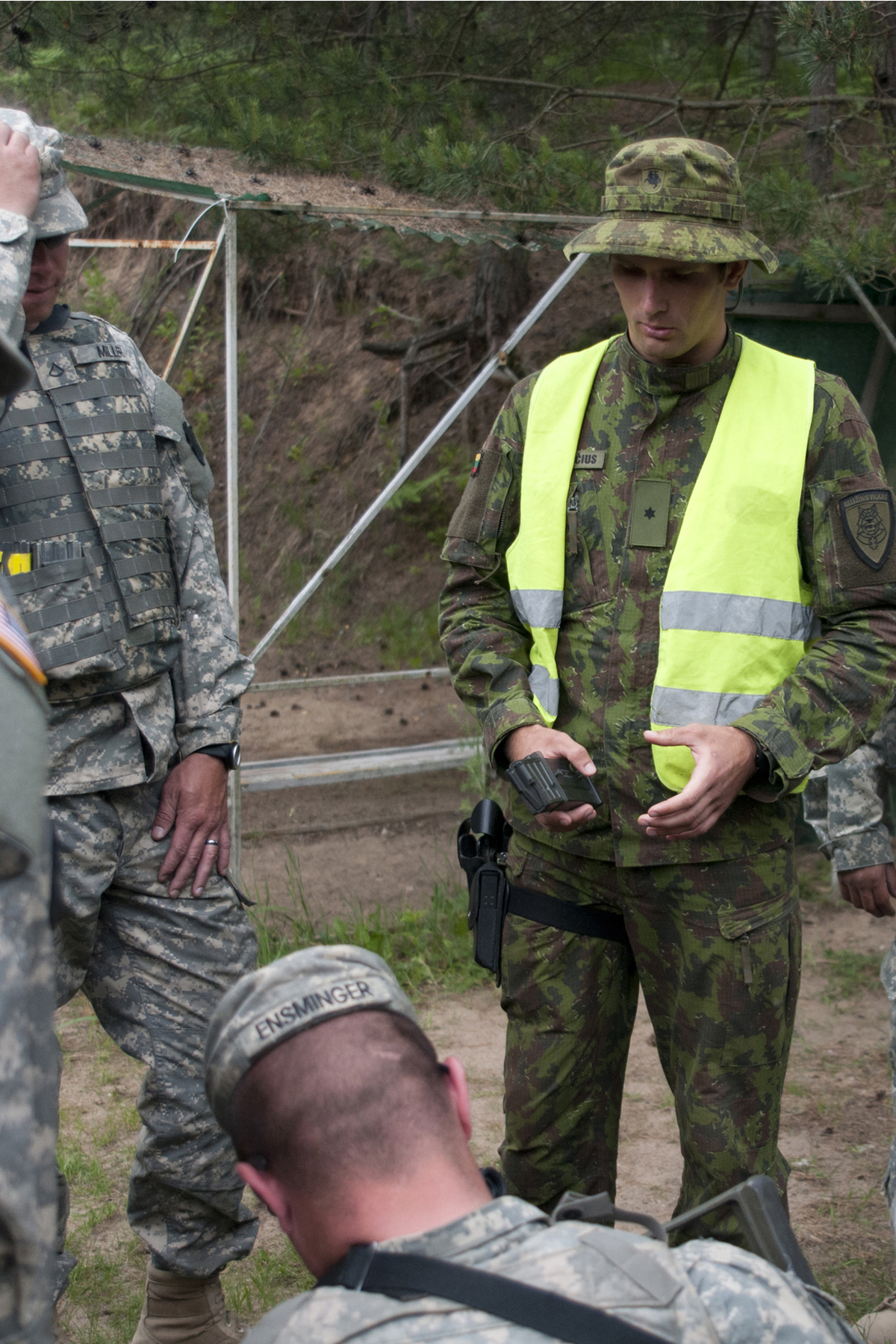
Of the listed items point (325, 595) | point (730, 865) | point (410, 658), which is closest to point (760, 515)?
point (730, 865)

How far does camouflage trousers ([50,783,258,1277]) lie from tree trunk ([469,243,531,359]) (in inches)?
208

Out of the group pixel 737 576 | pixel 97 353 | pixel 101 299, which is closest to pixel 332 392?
pixel 101 299

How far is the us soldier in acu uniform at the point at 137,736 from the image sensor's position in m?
2.33

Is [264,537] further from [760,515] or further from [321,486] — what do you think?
[760,515]

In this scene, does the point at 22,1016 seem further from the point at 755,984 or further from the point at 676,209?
the point at 676,209

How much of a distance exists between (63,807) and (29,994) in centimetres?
132

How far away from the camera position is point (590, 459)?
95.7 inches

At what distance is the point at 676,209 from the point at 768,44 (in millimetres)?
4804

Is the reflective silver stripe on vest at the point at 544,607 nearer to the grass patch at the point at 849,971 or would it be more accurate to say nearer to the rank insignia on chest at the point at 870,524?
the rank insignia on chest at the point at 870,524

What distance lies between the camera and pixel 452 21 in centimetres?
527

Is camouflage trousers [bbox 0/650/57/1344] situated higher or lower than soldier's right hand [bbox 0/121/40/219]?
lower

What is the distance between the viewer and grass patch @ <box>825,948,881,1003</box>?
174 inches

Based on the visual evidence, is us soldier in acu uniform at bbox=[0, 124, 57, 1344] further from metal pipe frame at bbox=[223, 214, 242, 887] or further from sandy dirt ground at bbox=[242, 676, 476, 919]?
sandy dirt ground at bbox=[242, 676, 476, 919]

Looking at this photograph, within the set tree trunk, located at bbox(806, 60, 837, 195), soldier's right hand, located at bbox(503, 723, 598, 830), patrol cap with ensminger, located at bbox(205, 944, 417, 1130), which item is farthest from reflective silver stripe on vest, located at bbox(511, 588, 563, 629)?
tree trunk, located at bbox(806, 60, 837, 195)
